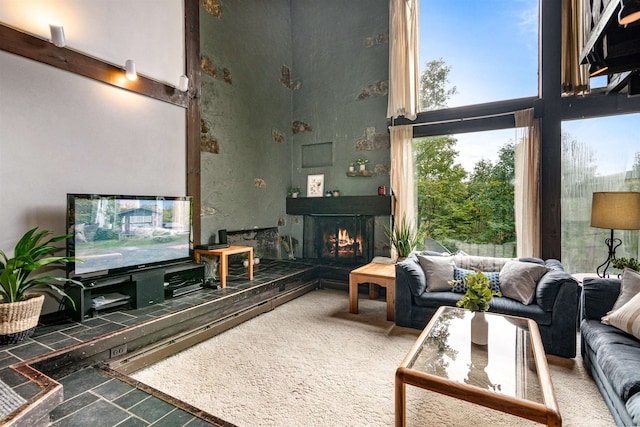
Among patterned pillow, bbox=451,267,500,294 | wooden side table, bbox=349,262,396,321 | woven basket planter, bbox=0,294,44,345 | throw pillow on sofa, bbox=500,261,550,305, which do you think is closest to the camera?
woven basket planter, bbox=0,294,44,345

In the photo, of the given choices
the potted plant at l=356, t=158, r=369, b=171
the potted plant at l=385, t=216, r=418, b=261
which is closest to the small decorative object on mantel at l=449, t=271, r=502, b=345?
the potted plant at l=385, t=216, r=418, b=261

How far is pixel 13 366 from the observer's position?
5.92ft

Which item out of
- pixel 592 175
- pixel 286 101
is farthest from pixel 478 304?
pixel 286 101

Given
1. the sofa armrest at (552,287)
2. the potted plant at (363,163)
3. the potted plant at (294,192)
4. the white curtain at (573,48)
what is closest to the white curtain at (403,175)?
the potted plant at (363,163)

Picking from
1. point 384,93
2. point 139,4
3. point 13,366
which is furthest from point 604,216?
point 139,4

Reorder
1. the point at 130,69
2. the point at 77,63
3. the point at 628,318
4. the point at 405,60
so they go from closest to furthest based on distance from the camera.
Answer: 1. the point at 628,318
2. the point at 77,63
3. the point at 130,69
4. the point at 405,60

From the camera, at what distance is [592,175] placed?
11.6 feet

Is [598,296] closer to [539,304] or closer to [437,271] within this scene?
[539,304]

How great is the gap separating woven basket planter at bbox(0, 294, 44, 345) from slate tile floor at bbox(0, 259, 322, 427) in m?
0.05

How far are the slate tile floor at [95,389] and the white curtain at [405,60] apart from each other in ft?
12.4

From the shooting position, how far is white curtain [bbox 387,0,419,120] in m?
4.36

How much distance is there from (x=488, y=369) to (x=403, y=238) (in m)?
2.62

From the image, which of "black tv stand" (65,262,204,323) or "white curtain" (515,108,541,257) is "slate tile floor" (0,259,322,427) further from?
"white curtain" (515,108,541,257)

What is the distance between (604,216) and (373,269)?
220 centimetres
